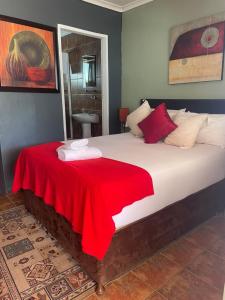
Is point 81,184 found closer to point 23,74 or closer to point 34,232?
point 34,232

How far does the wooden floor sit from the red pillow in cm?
114

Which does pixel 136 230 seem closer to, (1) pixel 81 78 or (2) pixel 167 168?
(2) pixel 167 168

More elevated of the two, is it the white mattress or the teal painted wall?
the teal painted wall

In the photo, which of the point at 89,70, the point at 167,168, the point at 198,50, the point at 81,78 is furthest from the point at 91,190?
the point at 81,78

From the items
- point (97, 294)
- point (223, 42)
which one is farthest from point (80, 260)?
point (223, 42)

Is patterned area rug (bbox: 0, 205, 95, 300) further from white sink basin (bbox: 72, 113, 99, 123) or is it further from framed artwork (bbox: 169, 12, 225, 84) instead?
white sink basin (bbox: 72, 113, 99, 123)

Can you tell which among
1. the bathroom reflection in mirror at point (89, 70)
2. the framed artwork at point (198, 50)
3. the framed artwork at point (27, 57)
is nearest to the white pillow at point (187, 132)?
the framed artwork at point (198, 50)

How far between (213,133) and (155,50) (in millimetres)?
1789

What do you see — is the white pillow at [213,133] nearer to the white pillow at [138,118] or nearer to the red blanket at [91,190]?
the white pillow at [138,118]

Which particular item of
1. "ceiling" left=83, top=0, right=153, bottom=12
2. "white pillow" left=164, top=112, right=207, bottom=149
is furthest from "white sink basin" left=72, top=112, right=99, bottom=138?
"white pillow" left=164, top=112, right=207, bottom=149

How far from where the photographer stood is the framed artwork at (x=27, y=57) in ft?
9.23

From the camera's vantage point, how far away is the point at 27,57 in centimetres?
300

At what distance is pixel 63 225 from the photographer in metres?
1.85

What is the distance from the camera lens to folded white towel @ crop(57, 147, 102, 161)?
194 cm
